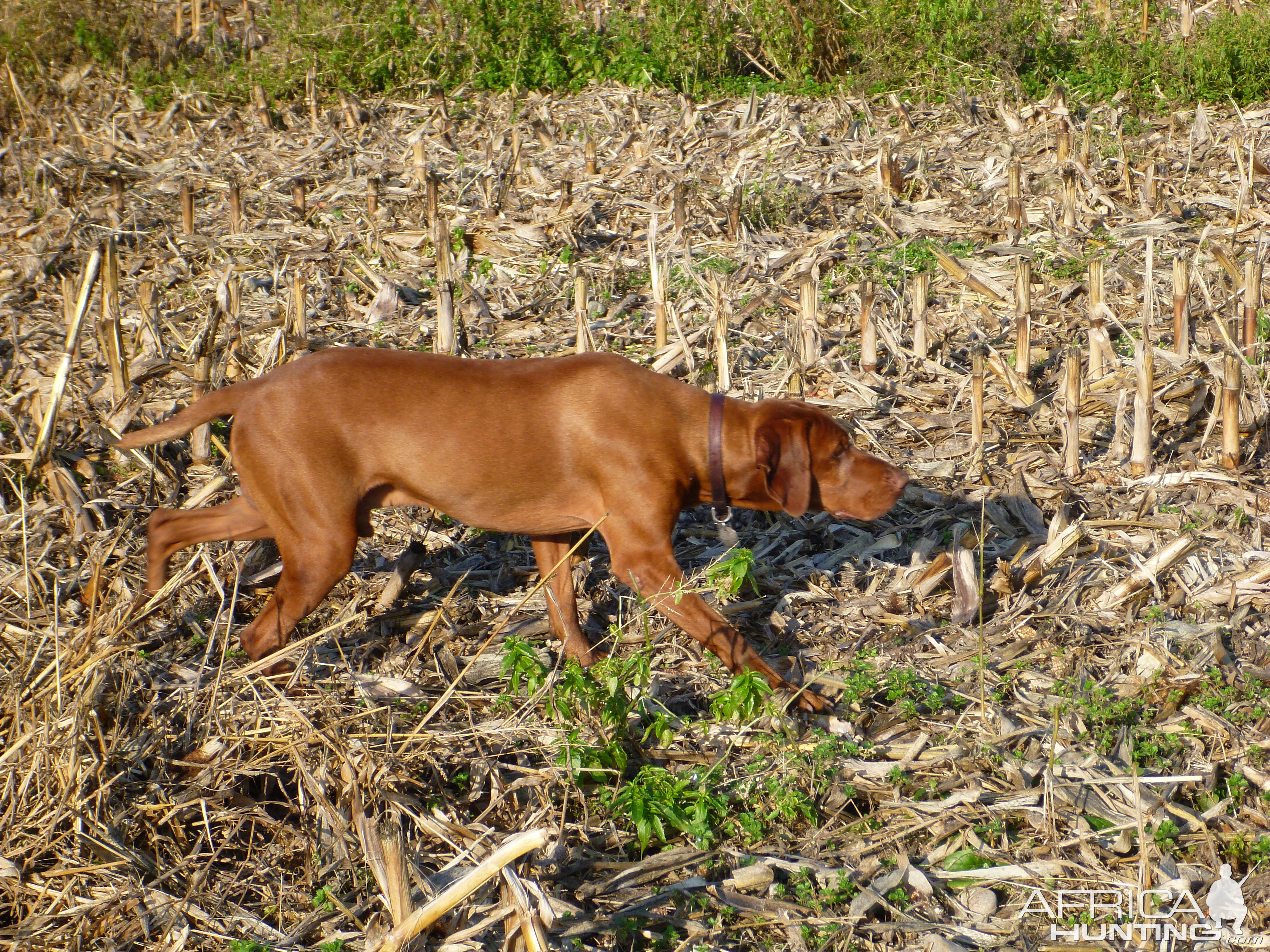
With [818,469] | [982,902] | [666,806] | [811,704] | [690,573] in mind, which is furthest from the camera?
[690,573]

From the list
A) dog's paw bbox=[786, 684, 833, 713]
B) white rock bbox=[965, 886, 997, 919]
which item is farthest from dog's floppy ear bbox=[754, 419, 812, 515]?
white rock bbox=[965, 886, 997, 919]

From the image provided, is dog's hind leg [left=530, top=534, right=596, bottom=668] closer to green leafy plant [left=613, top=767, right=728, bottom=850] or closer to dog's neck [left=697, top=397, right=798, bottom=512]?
dog's neck [left=697, top=397, right=798, bottom=512]

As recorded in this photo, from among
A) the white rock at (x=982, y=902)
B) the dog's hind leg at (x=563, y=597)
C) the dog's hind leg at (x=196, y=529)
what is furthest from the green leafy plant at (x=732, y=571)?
the dog's hind leg at (x=196, y=529)

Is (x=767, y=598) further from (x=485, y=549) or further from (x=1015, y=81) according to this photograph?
(x=1015, y=81)

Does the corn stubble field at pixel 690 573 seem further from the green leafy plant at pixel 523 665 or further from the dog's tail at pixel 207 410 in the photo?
the dog's tail at pixel 207 410

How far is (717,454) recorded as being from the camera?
186 inches

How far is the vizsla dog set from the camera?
4590 mm

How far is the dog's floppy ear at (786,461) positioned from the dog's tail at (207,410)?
6.92ft

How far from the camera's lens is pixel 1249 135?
895cm

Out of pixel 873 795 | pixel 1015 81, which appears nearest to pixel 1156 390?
pixel 873 795

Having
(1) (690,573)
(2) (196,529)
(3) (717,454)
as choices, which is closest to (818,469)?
(3) (717,454)

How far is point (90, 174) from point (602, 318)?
4890 mm

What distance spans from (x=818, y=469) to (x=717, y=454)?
0.51 metres

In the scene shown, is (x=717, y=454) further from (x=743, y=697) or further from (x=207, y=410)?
(x=207, y=410)
